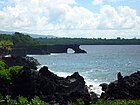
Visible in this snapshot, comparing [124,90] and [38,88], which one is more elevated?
[124,90]

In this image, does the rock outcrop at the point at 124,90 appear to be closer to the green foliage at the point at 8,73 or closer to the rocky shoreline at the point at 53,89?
the rocky shoreline at the point at 53,89

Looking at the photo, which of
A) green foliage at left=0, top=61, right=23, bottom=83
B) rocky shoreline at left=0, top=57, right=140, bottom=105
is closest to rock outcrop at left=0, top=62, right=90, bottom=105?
rocky shoreline at left=0, top=57, right=140, bottom=105

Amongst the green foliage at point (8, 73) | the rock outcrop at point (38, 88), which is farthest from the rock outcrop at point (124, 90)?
the green foliage at point (8, 73)

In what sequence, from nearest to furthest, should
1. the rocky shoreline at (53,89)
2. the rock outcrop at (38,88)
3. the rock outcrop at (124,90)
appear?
the rock outcrop at (38,88)
the rocky shoreline at (53,89)
the rock outcrop at (124,90)

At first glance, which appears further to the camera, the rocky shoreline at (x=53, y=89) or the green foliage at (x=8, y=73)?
the green foliage at (x=8, y=73)

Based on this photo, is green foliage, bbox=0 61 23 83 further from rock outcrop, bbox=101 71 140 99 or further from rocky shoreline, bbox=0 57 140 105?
rock outcrop, bbox=101 71 140 99

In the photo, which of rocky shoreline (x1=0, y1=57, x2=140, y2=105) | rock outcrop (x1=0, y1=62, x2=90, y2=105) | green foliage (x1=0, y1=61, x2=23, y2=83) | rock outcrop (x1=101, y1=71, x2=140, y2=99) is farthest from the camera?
green foliage (x1=0, y1=61, x2=23, y2=83)

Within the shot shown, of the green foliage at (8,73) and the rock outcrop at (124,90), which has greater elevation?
the green foliage at (8,73)

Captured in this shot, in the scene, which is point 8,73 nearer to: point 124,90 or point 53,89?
point 53,89

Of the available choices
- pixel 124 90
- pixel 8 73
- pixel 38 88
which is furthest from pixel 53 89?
pixel 124 90

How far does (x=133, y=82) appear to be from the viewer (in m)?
65.2

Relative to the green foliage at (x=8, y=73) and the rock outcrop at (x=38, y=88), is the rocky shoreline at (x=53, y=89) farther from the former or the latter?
the green foliage at (x=8, y=73)

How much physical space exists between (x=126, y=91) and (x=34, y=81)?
48.6ft

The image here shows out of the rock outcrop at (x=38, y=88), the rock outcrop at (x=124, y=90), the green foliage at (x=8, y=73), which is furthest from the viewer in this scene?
the green foliage at (x=8, y=73)
